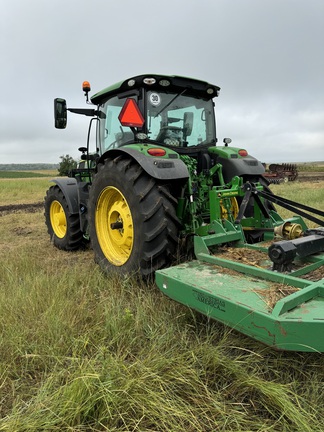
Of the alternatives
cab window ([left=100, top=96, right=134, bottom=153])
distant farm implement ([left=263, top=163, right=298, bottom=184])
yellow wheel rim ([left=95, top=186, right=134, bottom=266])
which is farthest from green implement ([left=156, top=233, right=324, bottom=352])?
distant farm implement ([left=263, top=163, right=298, bottom=184])

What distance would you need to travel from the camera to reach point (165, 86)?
3.55 m

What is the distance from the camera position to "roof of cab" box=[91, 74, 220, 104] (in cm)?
347

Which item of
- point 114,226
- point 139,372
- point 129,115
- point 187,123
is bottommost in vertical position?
point 139,372

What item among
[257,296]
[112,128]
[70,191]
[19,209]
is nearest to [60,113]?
[112,128]

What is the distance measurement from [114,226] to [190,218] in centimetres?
79

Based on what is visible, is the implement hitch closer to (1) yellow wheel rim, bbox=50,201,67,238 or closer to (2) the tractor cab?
(2) the tractor cab

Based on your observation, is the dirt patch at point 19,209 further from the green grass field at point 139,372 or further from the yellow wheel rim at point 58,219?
the green grass field at point 139,372

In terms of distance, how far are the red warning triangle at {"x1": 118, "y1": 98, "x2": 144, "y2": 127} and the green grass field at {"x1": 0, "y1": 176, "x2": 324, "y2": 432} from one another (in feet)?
5.06

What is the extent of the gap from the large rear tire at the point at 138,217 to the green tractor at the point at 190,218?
10 mm

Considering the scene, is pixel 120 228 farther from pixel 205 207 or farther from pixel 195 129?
pixel 195 129

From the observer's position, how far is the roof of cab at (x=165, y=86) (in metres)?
3.47

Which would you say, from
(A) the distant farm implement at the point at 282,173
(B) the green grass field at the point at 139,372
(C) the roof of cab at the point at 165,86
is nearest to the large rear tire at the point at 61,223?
(C) the roof of cab at the point at 165,86

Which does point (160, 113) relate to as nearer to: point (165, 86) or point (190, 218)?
point (165, 86)

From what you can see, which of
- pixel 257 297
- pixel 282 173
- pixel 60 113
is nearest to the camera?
pixel 257 297
